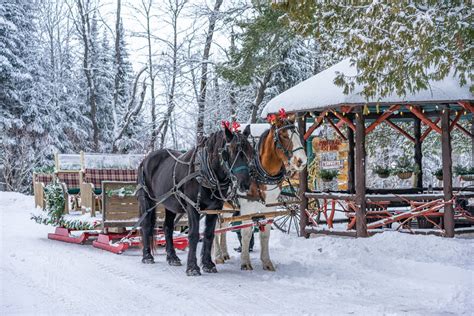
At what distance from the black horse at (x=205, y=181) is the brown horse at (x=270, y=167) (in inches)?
13.2

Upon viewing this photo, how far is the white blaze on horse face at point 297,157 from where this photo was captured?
7.60 metres

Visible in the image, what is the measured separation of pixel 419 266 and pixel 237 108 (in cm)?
1951

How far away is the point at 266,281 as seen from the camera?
7359 millimetres

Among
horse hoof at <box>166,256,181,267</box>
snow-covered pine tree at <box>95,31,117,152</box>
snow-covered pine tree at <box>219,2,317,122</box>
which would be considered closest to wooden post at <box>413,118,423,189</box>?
snow-covered pine tree at <box>219,2,317,122</box>

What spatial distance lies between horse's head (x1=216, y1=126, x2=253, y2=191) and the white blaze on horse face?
611 millimetres

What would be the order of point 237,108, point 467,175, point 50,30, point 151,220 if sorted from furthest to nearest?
point 50,30, point 237,108, point 467,175, point 151,220

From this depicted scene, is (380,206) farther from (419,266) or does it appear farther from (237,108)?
(237,108)

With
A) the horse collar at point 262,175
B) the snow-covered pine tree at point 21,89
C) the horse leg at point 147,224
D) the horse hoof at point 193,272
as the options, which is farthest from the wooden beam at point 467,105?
the snow-covered pine tree at point 21,89

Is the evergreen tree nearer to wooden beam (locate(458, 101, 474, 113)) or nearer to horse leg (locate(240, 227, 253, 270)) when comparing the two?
wooden beam (locate(458, 101, 474, 113))

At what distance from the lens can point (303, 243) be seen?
36.4 ft

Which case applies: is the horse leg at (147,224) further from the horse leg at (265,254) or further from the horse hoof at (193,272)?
the horse leg at (265,254)

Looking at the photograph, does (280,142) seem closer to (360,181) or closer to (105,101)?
(360,181)

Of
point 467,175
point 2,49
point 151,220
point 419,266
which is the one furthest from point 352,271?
point 2,49

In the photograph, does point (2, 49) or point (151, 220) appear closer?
point (151, 220)
